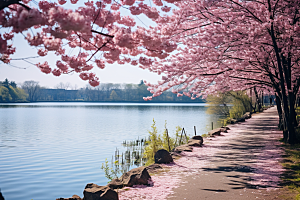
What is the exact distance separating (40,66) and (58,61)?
55 cm

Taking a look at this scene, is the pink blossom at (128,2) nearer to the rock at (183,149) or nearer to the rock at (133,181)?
the rock at (133,181)

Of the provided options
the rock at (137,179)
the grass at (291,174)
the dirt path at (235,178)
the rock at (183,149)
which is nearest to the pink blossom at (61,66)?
the rock at (137,179)

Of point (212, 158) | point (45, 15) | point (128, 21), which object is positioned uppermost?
point (128, 21)

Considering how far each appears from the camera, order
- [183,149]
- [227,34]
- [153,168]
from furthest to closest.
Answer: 1. [183,149]
2. [227,34]
3. [153,168]

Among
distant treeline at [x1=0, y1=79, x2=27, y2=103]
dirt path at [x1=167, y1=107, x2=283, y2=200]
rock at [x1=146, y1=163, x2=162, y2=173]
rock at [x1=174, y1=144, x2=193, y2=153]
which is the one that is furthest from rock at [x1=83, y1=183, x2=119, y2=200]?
distant treeline at [x1=0, y1=79, x2=27, y2=103]

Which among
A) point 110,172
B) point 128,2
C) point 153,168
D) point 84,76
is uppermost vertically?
point 128,2

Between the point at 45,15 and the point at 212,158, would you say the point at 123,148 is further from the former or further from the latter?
the point at 45,15

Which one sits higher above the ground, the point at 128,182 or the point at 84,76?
the point at 84,76

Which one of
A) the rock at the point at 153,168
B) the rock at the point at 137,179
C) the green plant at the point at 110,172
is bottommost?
the green plant at the point at 110,172

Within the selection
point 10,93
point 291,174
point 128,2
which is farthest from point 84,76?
point 10,93

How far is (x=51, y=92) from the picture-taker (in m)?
182

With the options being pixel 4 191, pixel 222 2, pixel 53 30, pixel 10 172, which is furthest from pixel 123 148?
pixel 53 30

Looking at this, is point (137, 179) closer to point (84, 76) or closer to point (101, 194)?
point (101, 194)

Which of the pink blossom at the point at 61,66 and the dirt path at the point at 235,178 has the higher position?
the pink blossom at the point at 61,66
